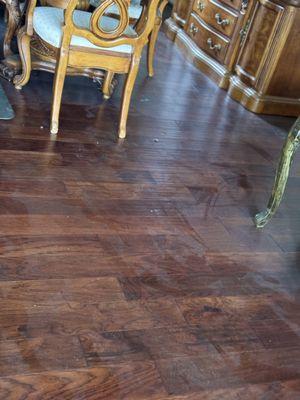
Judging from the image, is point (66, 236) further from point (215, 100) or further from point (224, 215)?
point (215, 100)

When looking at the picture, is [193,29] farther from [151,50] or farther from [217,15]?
[151,50]

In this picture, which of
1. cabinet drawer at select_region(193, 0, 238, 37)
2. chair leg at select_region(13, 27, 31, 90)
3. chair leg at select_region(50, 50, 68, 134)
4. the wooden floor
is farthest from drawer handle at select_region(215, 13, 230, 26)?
chair leg at select_region(50, 50, 68, 134)

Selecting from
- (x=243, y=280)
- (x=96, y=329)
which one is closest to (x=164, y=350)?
(x=96, y=329)

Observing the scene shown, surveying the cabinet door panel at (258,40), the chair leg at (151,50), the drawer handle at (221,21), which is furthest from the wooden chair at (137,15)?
the cabinet door panel at (258,40)

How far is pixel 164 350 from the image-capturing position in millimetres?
1476

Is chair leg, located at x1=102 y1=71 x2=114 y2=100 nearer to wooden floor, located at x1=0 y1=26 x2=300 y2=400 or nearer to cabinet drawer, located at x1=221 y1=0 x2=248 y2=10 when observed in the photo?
wooden floor, located at x1=0 y1=26 x2=300 y2=400

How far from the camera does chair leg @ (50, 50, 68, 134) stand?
236 centimetres

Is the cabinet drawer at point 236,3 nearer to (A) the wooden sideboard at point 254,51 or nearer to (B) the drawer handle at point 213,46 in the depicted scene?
(A) the wooden sideboard at point 254,51

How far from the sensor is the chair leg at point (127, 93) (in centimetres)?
248

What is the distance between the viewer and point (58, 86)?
2.44 m

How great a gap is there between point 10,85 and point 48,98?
23 centimetres

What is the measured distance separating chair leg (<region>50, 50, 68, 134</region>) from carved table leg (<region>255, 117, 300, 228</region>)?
3.49 feet

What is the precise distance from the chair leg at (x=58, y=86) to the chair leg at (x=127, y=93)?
0.32 m

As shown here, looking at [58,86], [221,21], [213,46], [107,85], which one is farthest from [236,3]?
[58,86]
